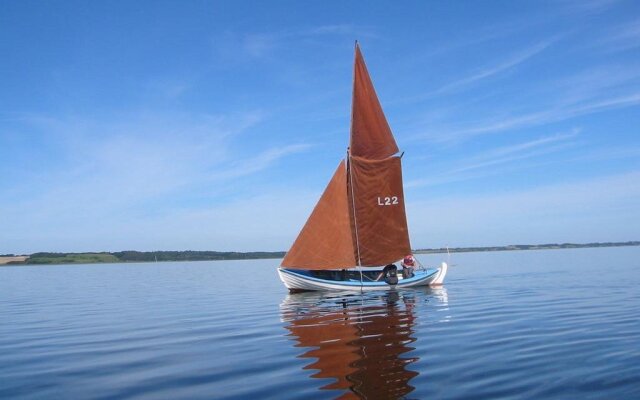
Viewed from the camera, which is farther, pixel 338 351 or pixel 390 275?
pixel 390 275

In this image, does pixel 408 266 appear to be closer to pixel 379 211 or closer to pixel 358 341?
pixel 379 211

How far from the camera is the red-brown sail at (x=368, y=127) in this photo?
40.8 metres

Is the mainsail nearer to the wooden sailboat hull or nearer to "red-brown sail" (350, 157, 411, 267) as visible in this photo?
"red-brown sail" (350, 157, 411, 267)

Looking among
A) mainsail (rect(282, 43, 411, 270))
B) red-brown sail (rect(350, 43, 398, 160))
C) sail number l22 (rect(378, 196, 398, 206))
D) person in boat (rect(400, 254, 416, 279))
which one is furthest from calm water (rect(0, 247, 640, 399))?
red-brown sail (rect(350, 43, 398, 160))

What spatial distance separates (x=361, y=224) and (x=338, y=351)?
82.2 ft

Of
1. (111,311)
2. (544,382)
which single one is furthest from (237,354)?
(111,311)

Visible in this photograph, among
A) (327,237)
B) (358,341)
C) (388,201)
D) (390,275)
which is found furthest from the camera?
(388,201)

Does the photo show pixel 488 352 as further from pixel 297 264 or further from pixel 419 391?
pixel 297 264

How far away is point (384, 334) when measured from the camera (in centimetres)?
1798

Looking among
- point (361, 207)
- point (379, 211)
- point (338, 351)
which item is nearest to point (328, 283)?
point (361, 207)

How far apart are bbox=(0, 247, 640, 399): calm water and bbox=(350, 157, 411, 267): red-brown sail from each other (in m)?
10.7

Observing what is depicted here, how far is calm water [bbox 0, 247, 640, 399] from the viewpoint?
35.8 ft

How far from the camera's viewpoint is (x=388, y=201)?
40.8 meters

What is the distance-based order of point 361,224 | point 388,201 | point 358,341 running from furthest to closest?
point 388,201, point 361,224, point 358,341
